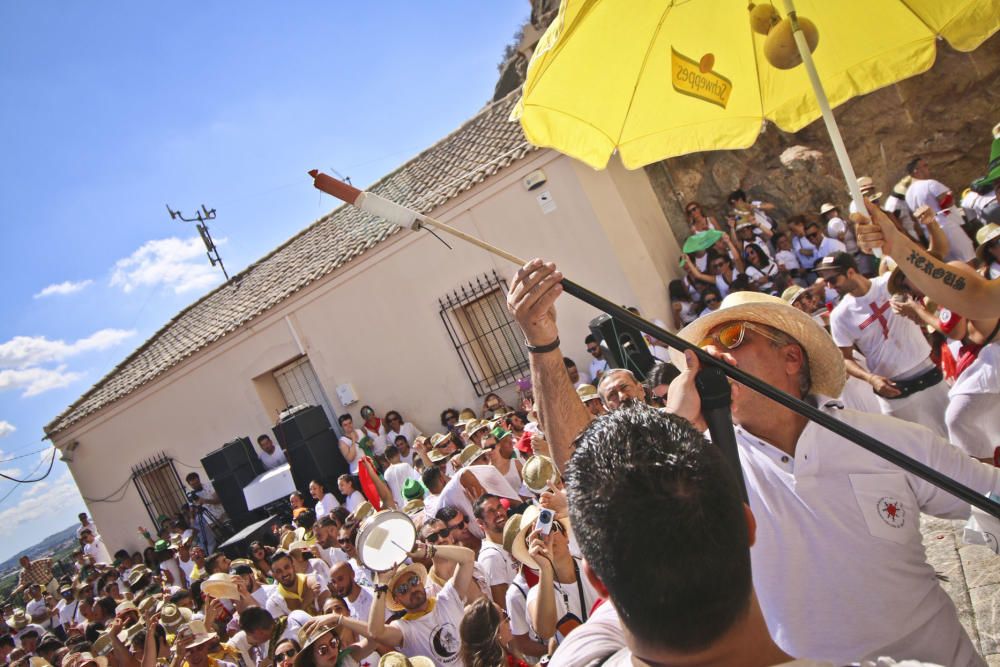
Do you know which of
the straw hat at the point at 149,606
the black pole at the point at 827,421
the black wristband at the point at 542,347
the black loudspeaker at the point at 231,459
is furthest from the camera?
the black loudspeaker at the point at 231,459

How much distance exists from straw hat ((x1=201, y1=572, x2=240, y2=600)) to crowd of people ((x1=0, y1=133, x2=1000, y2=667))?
4 centimetres

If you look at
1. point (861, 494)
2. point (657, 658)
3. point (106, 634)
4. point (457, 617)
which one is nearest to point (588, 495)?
point (657, 658)

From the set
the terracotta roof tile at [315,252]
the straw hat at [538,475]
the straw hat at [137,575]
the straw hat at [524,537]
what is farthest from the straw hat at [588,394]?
the straw hat at [137,575]

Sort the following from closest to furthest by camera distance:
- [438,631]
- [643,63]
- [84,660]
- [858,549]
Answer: [858,549], [643,63], [438,631], [84,660]

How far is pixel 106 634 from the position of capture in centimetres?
728

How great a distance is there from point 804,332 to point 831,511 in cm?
64

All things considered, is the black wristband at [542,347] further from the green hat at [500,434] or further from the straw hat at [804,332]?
the green hat at [500,434]

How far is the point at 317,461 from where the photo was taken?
1127 centimetres

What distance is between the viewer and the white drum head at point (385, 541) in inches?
177

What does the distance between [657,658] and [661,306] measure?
9.53 meters

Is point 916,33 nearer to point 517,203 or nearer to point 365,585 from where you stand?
point 365,585

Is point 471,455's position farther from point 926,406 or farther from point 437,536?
point 926,406

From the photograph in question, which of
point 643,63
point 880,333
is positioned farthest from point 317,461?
point 643,63

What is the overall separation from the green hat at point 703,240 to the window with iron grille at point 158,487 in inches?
527
